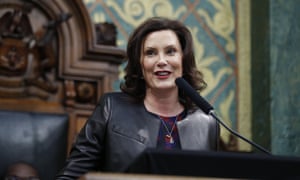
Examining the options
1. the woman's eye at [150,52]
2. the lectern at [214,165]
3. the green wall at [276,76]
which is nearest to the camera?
the lectern at [214,165]

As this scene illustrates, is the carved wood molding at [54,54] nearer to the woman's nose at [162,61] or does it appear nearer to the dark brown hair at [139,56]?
the dark brown hair at [139,56]

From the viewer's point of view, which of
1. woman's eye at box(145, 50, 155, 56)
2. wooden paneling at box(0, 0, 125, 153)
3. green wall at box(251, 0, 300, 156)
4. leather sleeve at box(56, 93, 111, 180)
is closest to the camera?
leather sleeve at box(56, 93, 111, 180)

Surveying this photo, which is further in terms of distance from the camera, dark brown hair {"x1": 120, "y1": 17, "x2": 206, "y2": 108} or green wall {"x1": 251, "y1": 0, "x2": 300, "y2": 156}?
green wall {"x1": 251, "y1": 0, "x2": 300, "y2": 156}

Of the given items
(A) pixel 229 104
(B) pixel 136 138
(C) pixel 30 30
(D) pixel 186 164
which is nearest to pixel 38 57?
(C) pixel 30 30

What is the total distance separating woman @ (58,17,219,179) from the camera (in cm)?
184

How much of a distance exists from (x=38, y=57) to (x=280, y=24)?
1.12 meters

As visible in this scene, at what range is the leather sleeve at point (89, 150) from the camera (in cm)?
181

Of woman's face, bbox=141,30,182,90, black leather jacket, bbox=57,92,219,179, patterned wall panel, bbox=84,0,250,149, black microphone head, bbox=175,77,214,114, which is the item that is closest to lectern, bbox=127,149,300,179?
black microphone head, bbox=175,77,214,114

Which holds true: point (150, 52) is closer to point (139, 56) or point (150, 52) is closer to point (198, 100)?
point (139, 56)

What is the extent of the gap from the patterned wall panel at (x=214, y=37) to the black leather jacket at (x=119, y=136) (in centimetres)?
142

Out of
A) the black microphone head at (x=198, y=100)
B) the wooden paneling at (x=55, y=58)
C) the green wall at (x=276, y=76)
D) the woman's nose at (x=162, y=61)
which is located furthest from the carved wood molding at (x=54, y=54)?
the black microphone head at (x=198, y=100)

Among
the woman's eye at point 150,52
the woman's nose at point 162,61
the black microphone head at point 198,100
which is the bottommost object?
the black microphone head at point 198,100

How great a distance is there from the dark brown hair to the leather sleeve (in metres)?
0.13

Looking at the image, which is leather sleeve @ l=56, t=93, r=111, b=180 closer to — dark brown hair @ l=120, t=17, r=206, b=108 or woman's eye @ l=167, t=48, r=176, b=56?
dark brown hair @ l=120, t=17, r=206, b=108
